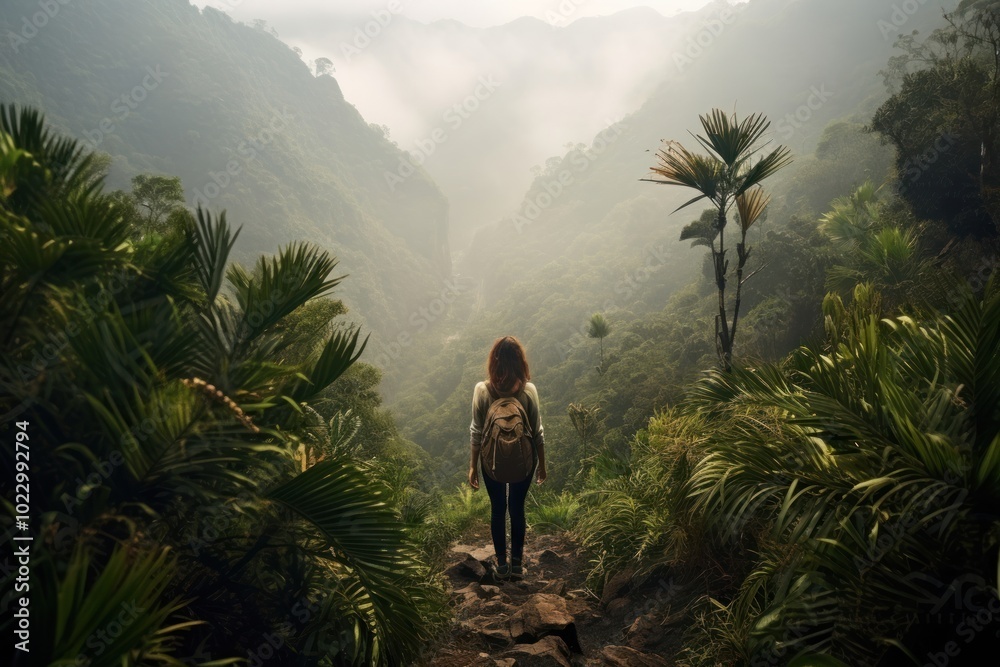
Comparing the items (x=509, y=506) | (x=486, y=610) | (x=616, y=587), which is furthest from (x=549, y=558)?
(x=486, y=610)

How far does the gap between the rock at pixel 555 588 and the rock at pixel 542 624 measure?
2.44ft

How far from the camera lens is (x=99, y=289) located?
1.87m

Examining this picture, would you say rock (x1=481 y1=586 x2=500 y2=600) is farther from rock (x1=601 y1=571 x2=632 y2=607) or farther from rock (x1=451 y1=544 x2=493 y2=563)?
rock (x1=451 y1=544 x2=493 y2=563)

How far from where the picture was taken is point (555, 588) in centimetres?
396

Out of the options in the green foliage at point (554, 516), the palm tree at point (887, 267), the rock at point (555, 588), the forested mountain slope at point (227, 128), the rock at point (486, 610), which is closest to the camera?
the rock at point (486, 610)

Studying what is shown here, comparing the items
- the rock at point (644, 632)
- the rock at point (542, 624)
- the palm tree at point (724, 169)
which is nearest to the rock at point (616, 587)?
the rock at point (644, 632)

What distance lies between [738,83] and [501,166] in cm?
7262

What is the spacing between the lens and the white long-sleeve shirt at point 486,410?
3584 mm

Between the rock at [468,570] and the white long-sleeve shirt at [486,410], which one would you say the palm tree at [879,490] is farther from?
the rock at [468,570]

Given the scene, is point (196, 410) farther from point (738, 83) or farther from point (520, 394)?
point (738, 83)

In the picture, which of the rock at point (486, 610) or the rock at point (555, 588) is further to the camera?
the rock at point (555, 588)

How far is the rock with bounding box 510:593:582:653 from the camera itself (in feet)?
9.53

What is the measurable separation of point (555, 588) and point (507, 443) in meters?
1.30

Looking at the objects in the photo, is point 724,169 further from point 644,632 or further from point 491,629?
point 491,629
